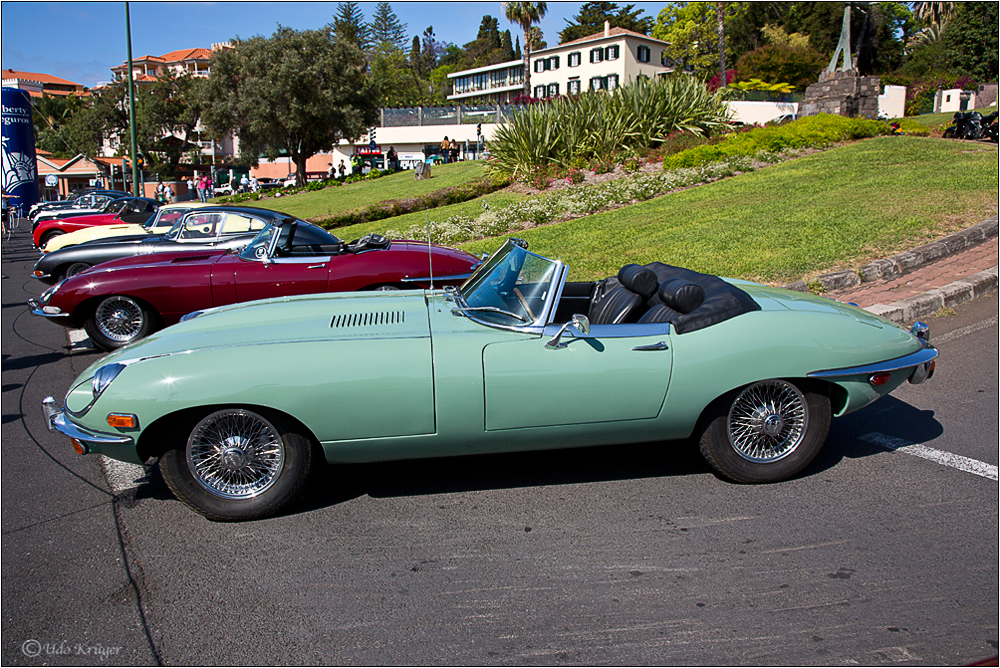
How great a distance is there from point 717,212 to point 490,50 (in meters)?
105

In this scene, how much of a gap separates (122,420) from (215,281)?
363 centimetres

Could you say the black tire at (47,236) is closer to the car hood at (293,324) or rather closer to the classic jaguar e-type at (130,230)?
the classic jaguar e-type at (130,230)

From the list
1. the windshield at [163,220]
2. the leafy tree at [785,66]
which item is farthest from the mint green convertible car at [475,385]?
the leafy tree at [785,66]

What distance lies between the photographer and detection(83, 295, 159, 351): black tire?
671cm

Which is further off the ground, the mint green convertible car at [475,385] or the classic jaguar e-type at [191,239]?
the classic jaguar e-type at [191,239]

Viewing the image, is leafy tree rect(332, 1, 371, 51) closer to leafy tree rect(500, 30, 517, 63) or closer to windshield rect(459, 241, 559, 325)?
leafy tree rect(500, 30, 517, 63)

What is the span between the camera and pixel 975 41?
4734 centimetres

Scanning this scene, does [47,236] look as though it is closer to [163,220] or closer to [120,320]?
[163,220]

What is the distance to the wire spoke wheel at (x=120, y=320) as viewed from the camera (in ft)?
22.0

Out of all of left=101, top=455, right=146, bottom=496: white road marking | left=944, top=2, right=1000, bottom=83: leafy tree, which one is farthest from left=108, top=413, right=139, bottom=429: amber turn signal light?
left=944, top=2, right=1000, bottom=83: leafy tree

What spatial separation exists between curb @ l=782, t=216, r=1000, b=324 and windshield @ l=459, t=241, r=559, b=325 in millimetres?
4170

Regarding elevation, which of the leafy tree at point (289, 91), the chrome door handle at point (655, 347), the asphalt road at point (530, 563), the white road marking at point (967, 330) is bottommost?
the asphalt road at point (530, 563)

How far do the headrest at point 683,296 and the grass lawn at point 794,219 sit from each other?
4.38 metres

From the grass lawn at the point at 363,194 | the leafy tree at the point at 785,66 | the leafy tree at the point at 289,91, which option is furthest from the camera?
the leafy tree at the point at 785,66
